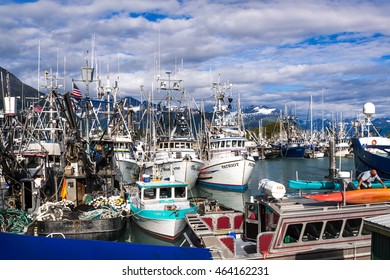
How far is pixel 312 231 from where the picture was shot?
40.0ft

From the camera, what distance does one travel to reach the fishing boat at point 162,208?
780 inches

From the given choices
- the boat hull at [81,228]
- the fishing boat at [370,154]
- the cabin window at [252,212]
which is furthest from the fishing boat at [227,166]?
the cabin window at [252,212]

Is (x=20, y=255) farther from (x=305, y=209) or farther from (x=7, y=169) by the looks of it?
(x=7, y=169)

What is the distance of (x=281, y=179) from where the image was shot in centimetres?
4869

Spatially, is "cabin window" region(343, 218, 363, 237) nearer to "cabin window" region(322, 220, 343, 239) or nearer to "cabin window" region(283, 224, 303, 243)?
"cabin window" region(322, 220, 343, 239)

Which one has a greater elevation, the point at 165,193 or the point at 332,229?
the point at 332,229

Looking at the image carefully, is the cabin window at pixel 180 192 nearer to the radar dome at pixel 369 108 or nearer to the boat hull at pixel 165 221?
Result: the boat hull at pixel 165 221

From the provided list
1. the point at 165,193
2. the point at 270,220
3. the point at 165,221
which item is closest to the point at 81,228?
the point at 165,221

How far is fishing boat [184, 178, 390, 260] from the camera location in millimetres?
11641

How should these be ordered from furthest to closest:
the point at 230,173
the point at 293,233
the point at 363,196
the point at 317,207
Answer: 1. the point at 230,173
2. the point at 363,196
3. the point at 317,207
4. the point at 293,233

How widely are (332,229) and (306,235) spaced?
87 centimetres

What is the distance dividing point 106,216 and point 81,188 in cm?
479

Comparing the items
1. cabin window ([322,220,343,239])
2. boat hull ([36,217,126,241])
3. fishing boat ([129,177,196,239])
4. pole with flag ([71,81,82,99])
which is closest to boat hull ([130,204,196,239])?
fishing boat ([129,177,196,239])

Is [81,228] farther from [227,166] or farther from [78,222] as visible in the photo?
[227,166]
